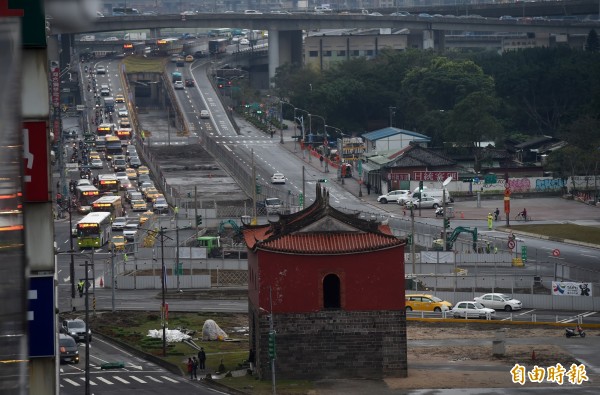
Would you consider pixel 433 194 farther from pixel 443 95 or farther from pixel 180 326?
pixel 180 326

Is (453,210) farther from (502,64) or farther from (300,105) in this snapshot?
(502,64)

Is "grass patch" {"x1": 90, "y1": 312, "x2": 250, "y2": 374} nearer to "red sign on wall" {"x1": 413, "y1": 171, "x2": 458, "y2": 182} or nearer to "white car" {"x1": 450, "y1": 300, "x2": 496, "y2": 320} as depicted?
"white car" {"x1": 450, "y1": 300, "x2": 496, "y2": 320}

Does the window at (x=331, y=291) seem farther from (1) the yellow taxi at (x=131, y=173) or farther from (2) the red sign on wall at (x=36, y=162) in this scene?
(1) the yellow taxi at (x=131, y=173)

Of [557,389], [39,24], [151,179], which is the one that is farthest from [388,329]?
[151,179]

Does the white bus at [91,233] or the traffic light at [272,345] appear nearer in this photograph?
the traffic light at [272,345]

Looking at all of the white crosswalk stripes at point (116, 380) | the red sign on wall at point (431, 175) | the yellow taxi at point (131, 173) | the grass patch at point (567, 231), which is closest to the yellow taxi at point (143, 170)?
the yellow taxi at point (131, 173)

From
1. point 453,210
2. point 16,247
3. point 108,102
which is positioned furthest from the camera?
point 108,102
